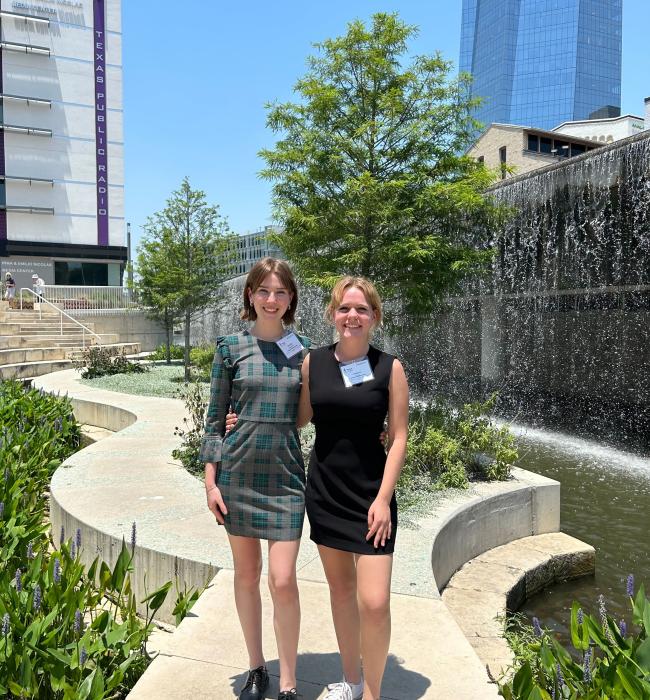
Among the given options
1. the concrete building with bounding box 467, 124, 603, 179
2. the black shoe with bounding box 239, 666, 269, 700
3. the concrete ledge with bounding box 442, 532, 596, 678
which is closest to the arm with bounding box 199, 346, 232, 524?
the black shoe with bounding box 239, 666, 269, 700

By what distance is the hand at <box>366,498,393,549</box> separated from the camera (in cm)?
254

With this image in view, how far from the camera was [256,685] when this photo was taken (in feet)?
9.10

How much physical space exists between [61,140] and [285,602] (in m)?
47.2

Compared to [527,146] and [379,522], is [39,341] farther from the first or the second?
[527,146]

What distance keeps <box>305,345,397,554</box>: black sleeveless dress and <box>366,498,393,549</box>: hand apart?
0.11 ft

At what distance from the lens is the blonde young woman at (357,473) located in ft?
8.41

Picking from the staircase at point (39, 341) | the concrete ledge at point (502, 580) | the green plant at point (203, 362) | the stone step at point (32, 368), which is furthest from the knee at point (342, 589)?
the staircase at point (39, 341)

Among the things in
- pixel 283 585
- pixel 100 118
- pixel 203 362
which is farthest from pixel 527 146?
pixel 283 585

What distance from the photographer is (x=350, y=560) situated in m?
2.71

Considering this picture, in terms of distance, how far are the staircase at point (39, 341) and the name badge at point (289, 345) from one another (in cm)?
1792

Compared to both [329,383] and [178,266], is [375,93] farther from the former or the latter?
[178,266]

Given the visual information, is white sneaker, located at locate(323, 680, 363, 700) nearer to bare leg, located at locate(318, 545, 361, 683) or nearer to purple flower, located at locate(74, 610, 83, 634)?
bare leg, located at locate(318, 545, 361, 683)

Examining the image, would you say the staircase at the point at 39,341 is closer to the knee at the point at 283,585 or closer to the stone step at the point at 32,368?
the stone step at the point at 32,368

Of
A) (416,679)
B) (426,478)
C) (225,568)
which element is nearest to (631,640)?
(416,679)
